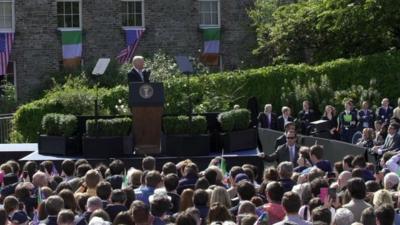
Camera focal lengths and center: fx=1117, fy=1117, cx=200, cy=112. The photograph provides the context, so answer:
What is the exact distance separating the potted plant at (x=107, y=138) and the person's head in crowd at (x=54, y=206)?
35.8 feet

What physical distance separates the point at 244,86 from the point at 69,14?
9.73 metres

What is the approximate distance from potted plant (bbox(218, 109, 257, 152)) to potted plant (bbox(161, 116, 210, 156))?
472 mm

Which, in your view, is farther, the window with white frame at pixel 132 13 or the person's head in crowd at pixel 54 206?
the window with white frame at pixel 132 13

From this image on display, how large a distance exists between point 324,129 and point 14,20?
53.1 feet

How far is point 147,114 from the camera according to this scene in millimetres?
22703

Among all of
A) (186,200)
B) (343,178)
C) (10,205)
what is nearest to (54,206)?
(10,205)

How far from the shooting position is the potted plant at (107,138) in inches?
899

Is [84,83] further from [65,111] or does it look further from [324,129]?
[324,129]

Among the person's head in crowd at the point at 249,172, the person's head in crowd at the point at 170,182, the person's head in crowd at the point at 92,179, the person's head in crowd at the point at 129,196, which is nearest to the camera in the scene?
the person's head in crowd at the point at 129,196

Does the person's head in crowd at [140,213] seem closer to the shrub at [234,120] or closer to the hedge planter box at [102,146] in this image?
the hedge planter box at [102,146]

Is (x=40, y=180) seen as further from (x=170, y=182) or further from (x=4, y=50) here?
(x=4, y=50)

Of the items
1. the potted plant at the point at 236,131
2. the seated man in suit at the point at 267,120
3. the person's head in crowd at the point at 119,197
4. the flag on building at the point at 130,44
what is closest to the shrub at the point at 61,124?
the potted plant at the point at 236,131

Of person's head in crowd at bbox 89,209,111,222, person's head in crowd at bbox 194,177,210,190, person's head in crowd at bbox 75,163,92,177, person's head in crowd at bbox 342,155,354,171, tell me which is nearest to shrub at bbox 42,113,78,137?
person's head in crowd at bbox 75,163,92,177

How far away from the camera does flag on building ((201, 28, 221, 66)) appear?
4284cm
